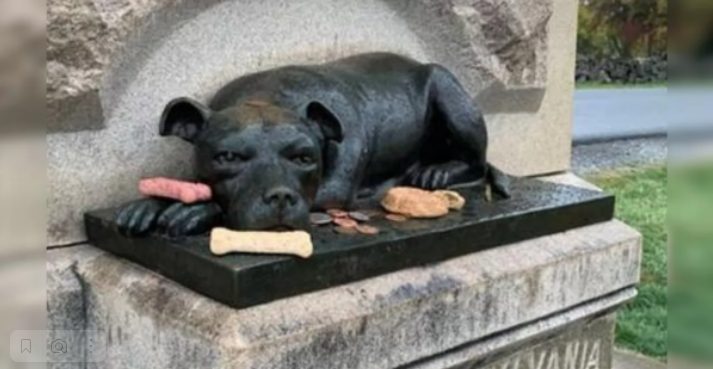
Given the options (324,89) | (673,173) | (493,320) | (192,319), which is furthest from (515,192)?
(673,173)

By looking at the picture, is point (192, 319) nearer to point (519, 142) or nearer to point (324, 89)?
point (324, 89)

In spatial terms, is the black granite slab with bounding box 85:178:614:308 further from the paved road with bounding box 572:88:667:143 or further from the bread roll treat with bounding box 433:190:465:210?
the paved road with bounding box 572:88:667:143

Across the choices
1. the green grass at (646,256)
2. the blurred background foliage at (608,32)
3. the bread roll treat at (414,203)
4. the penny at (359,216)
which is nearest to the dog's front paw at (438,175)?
the bread roll treat at (414,203)

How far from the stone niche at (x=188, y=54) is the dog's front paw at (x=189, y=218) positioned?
20 centimetres

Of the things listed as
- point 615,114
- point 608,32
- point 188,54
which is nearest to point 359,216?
point 188,54

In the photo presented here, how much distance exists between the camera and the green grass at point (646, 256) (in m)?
2.90

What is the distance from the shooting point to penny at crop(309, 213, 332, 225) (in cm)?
138

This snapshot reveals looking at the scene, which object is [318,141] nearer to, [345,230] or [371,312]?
[345,230]

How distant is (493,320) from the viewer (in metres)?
1.47

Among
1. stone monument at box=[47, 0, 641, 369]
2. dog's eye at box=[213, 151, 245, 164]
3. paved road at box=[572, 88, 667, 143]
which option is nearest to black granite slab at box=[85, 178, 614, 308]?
stone monument at box=[47, 0, 641, 369]

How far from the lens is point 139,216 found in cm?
130

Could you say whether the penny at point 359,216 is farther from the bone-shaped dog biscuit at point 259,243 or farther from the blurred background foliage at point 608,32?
the blurred background foliage at point 608,32

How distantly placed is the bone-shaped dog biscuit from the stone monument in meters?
0.04

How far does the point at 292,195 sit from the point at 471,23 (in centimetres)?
83
